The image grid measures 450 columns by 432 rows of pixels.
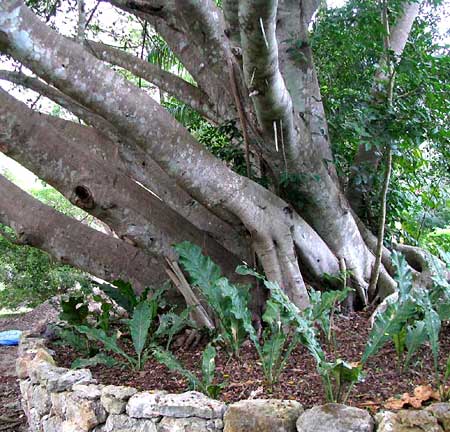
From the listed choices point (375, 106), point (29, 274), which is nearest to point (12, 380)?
point (29, 274)

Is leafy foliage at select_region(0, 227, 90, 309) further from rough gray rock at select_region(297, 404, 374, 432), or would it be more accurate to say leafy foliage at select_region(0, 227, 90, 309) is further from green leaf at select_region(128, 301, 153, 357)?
rough gray rock at select_region(297, 404, 374, 432)

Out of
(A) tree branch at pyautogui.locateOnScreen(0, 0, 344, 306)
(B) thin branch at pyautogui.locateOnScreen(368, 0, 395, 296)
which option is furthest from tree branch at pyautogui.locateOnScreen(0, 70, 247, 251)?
Answer: (B) thin branch at pyautogui.locateOnScreen(368, 0, 395, 296)

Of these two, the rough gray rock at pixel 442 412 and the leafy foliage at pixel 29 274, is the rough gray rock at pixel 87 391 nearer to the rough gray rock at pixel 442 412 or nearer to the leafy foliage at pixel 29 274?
the rough gray rock at pixel 442 412

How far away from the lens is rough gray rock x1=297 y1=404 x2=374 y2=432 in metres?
2.19

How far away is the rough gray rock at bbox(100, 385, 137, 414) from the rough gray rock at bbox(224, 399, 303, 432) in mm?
668

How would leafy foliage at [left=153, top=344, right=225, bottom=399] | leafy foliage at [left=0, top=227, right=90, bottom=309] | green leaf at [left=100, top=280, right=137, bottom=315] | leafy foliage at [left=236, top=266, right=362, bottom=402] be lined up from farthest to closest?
leafy foliage at [left=0, top=227, right=90, bottom=309], green leaf at [left=100, top=280, right=137, bottom=315], leafy foliage at [left=153, top=344, right=225, bottom=399], leafy foliage at [left=236, top=266, right=362, bottom=402]

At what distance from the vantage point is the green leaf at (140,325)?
3576mm

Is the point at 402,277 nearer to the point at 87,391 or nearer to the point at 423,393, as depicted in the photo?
the point at 423,393

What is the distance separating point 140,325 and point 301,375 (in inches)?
45.3

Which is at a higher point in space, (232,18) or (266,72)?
(232,18)

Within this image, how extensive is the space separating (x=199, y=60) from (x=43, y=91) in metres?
1.44

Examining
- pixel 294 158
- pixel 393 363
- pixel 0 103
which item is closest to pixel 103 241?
pixel 0 103

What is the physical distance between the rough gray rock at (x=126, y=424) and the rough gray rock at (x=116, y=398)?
35 millimetres

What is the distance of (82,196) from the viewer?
3961 mm
